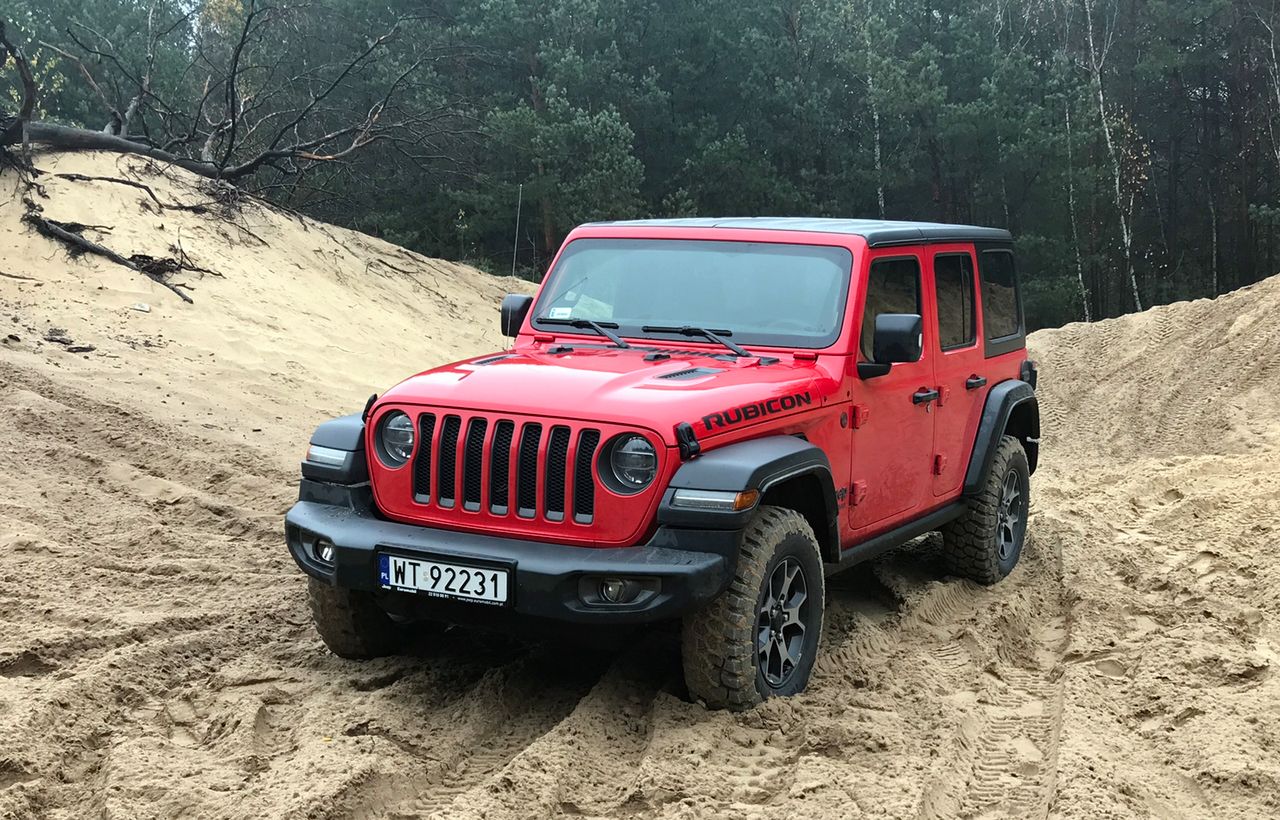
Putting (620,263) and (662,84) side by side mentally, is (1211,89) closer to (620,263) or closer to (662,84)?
(662,84)

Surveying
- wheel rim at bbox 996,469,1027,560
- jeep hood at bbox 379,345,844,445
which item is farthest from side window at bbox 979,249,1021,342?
jeep hood at bbox 379,345,844,445

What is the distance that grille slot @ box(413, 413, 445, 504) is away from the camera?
185 inches

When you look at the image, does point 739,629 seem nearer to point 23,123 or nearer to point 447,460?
point 447,460

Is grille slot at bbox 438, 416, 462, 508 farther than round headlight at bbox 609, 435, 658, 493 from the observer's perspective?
Yes

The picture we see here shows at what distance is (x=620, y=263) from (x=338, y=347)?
7.62 metres

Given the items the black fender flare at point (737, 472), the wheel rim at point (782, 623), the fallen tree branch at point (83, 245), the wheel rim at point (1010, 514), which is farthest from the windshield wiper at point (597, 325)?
the fallen tree branch at point (83, 245)

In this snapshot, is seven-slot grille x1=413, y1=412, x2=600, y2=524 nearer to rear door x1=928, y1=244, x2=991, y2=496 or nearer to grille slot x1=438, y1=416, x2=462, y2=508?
grille slot x1=438, y1=416, x2=462, y2=508

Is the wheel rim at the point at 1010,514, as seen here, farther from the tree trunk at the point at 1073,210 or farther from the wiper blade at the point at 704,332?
the tree trunk at the point at 1073,210

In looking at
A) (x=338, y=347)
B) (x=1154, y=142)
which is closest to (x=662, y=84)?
(x=1154, y=142)

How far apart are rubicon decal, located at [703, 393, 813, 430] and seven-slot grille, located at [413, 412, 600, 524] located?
1.42 ft

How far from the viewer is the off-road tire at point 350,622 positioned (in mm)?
5000

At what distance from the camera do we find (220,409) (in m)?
9.65

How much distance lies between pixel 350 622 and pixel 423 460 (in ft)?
2.59

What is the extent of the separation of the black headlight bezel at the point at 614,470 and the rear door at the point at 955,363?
7.18ft
